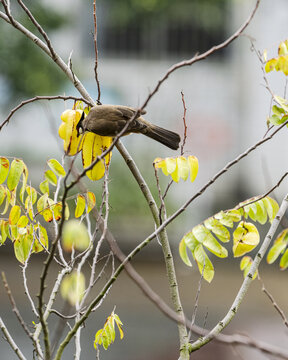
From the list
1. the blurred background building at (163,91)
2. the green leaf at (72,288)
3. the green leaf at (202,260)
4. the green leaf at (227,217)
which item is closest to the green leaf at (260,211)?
the green leaf at (227,217)

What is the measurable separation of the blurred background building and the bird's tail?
8.84 meters

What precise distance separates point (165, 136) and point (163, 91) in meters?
14.3

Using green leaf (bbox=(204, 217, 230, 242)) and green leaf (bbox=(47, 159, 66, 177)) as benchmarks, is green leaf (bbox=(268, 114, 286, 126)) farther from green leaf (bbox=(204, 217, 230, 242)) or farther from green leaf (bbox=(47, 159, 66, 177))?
green leaf (bbox=(47, 159, 66, 177))

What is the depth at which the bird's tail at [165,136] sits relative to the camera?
2.98 metres

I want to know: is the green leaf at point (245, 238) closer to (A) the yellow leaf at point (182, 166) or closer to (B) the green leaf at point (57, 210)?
(A) the yellow leaf at point (182, 166)

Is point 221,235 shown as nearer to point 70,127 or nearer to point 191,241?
point 191,241

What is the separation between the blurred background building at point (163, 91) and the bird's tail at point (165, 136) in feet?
29.0

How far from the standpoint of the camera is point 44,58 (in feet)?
41.4

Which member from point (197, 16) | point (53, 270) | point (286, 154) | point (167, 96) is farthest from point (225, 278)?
point (197, 16)

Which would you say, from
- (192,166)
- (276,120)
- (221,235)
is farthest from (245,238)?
(276,120)

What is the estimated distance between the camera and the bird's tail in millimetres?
2980

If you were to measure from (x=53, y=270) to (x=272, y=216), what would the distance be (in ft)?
28.5

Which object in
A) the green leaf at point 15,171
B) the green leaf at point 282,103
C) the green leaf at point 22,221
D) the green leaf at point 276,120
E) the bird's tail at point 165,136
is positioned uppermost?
the green leaf at point 282,103

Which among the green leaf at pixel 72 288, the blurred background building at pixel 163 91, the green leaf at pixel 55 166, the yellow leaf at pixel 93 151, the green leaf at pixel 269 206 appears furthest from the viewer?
the blurred background building at pixel 163 91
